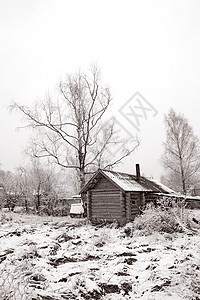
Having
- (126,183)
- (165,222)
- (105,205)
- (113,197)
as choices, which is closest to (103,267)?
(165,222)

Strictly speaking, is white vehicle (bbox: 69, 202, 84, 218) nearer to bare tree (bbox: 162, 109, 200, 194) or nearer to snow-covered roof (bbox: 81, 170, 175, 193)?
snow-covered roof (bbox: 81, 170, 175, 193)

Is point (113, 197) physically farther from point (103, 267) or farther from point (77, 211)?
point (77, 211)

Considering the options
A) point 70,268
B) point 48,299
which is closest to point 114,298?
point 48,299

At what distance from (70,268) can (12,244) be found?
4970 mm

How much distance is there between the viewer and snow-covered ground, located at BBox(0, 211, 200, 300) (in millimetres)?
6852

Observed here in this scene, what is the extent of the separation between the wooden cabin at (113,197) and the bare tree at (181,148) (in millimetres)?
9163

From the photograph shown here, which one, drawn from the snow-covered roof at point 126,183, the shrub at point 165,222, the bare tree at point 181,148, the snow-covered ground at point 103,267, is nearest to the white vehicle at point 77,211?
the snow-covered roof at point 126,183

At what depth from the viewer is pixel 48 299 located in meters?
6.45

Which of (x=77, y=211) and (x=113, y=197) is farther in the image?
(x=77, y=211)

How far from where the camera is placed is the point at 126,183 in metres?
19.5

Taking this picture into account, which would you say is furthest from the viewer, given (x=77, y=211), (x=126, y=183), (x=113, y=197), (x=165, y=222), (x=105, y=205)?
(x=77, y=211)

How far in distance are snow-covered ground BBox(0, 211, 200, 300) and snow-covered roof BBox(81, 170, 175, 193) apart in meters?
4.68

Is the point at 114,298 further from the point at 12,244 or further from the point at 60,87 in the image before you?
the point at 60,87

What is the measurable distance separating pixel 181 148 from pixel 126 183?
38.5 ft
